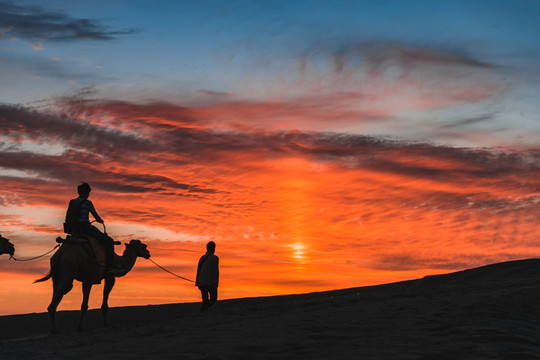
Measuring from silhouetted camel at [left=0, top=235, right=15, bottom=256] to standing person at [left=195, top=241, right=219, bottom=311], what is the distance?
526 cm

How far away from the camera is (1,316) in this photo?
28.2 meters

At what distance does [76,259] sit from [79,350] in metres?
5.97

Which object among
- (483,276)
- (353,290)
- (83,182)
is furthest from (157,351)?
(353,290)

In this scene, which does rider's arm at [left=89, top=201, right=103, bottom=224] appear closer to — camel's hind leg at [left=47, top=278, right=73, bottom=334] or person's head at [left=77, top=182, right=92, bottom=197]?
person's head at [left=77, top=182, right=92, bottom=197]

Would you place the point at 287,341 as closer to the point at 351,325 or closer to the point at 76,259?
the point at 351,325

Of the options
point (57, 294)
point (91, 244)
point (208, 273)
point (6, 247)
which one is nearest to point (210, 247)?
point (208, 273)

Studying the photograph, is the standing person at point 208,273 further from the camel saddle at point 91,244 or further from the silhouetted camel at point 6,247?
the silhouetted camel at point 6,247

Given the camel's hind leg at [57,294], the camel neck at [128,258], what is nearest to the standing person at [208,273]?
the camel neck at [128,258]

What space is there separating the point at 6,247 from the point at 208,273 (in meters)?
5.68

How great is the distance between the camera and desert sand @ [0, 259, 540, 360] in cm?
1161

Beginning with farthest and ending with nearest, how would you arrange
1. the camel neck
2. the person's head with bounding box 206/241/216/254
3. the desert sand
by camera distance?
the camel neck, the person's head with bounding box 206/241/216/254, the desert sand

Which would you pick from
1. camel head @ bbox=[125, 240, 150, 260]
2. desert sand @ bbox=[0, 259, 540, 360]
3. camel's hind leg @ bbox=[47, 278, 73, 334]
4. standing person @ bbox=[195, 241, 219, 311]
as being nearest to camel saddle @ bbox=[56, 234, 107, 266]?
camel's hind leg @ bbox=[47, 278, 73, 334]

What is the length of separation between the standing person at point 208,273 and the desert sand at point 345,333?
1.86 m

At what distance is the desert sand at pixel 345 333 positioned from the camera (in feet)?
38.1
